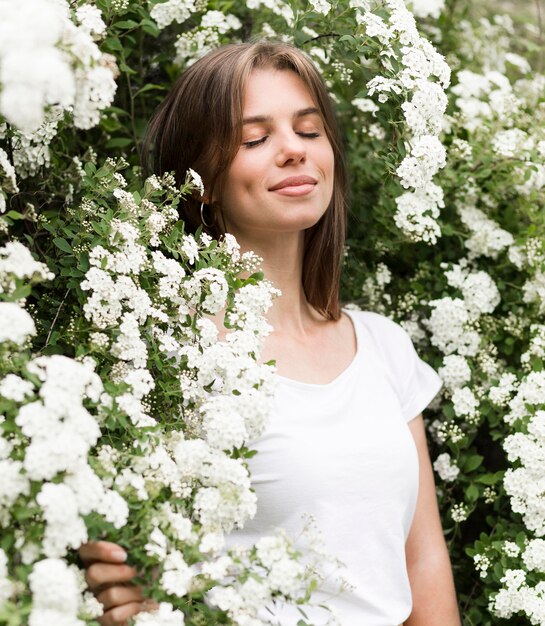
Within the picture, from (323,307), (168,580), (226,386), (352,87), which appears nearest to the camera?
(168,580)

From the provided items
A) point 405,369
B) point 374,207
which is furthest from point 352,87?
point 405,369

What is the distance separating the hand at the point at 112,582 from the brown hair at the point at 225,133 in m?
1.10

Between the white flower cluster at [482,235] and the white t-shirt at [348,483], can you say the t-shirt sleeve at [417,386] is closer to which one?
the white t-shirt at [348,483]

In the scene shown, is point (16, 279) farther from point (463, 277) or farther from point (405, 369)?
point (463, 277)

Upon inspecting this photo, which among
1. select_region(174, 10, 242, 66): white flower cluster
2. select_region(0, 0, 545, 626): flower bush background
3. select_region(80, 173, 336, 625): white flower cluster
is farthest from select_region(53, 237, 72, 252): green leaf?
select_region(174, 10, 242, 66): white flower cluster

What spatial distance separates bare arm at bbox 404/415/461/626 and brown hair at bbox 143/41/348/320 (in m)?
0.55

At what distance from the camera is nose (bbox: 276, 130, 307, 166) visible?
223cm

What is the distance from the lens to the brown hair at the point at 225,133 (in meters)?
2.28

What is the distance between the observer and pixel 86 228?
1973 mm

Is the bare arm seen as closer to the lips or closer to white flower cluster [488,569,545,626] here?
Result: white flower cluster [488,569,545,626]

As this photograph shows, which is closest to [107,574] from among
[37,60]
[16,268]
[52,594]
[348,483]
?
[52,594]

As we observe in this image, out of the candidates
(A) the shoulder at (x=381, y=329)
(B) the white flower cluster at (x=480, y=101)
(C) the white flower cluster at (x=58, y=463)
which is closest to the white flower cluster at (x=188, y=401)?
(C) the white flower cluster at (x=58, y=463)

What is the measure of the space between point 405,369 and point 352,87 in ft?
3.66

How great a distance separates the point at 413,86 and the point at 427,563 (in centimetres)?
133
